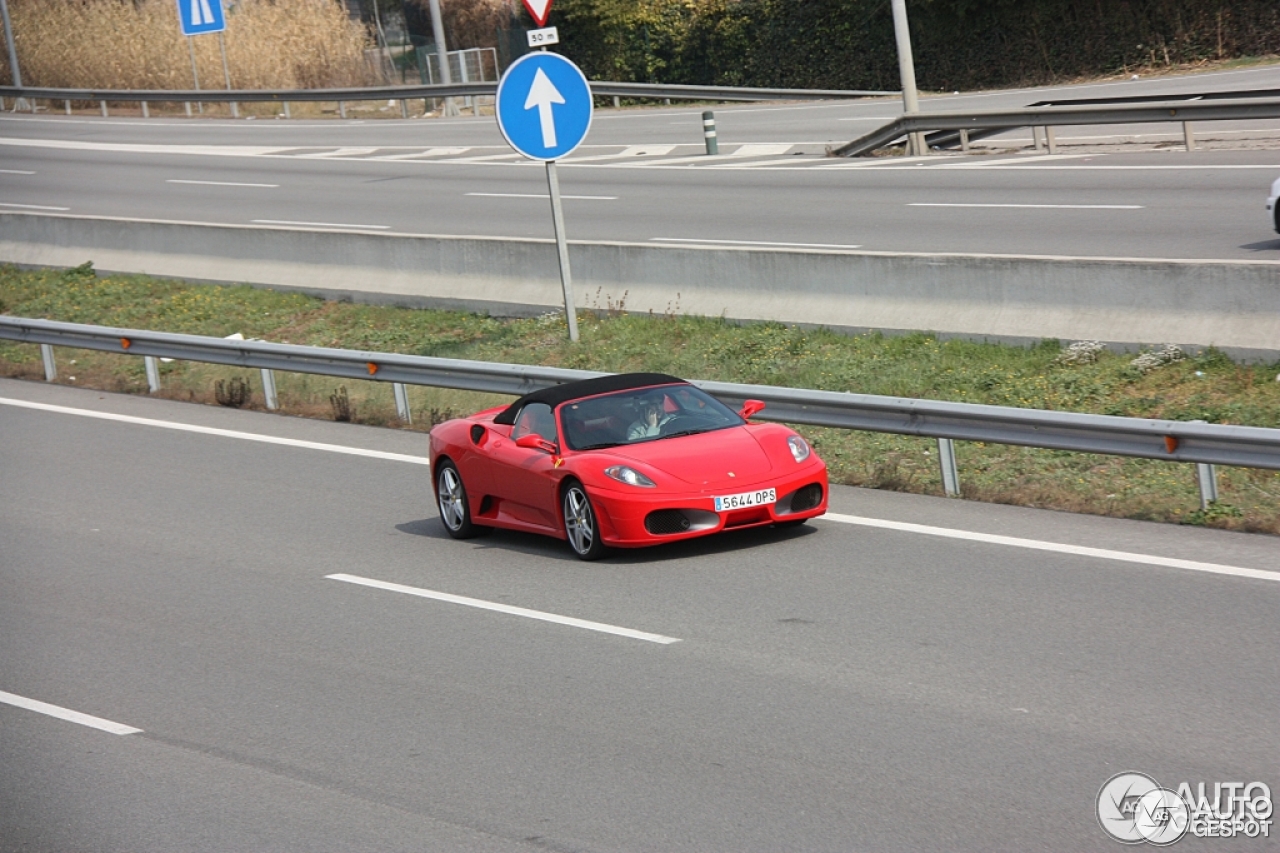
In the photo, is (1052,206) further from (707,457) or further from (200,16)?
(200,16)

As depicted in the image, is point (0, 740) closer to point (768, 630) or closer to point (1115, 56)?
point (768, 630)

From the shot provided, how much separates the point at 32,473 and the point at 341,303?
8193 millimetres

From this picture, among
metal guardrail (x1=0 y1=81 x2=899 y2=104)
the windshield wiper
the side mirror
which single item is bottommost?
the windshield wiper

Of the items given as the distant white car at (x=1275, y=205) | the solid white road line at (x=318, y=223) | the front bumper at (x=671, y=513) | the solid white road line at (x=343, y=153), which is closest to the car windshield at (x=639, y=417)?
the front bumper at (x=671, y=513)

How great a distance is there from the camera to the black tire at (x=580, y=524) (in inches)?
410

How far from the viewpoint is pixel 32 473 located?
15.0 metres

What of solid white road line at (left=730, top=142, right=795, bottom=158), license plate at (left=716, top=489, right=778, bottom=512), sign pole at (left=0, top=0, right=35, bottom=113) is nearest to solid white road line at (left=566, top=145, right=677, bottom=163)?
solid white road line at (left=730, top=142, right=795, bottom=158)

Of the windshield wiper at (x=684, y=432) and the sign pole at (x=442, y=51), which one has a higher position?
the sign pole at (x=442, y=51)

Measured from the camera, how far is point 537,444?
426 inches

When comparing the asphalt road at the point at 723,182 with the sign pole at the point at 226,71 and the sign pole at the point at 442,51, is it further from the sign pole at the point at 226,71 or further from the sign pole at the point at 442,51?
the sign pole at the point at 226,71

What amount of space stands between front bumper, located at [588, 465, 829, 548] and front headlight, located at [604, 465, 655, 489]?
0.07 m

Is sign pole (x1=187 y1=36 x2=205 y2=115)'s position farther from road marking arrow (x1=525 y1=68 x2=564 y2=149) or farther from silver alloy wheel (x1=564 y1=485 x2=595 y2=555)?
silver alloy wheel (x1=564 y1=485 x2=595 y2=555)

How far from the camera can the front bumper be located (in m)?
10.1

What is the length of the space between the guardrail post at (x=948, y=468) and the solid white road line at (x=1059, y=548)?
1.03m
